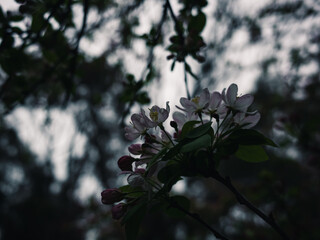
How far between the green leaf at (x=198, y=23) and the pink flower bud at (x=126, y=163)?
2.40 ft

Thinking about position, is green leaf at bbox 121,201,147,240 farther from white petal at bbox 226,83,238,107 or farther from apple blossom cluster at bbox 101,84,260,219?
white petal at bbox 226,83,238,107

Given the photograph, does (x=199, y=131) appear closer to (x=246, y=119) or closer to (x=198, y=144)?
(x=198, y=144)

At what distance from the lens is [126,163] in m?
0.79

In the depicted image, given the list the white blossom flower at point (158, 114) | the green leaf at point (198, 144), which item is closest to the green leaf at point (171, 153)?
the green leaf at point (198, 144)

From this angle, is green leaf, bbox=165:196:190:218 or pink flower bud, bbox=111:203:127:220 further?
green leaf, bbox=165:196:190:218

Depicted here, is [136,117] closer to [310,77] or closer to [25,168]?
[310,77]

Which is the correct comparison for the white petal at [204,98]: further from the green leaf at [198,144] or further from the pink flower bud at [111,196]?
the pink flower bud at [111,196]

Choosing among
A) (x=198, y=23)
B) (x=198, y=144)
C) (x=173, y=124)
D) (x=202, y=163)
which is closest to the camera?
(x=198, y=144)

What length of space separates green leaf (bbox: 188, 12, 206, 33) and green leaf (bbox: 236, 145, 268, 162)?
0.63 meters

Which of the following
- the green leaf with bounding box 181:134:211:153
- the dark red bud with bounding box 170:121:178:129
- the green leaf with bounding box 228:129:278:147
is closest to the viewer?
the green leaf with bounding box 181:134:211:153

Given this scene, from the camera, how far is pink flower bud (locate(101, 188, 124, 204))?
0.79 metres

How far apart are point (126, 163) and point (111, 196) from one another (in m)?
0.11

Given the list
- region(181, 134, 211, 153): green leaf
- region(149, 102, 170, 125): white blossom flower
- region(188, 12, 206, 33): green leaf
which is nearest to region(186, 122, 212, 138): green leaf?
region(181, 134, 211, 153): green leaf

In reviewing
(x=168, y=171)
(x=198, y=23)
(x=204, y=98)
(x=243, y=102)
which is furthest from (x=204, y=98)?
(x=198, y=23)
